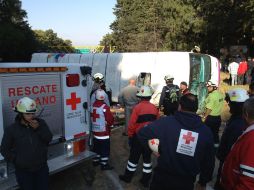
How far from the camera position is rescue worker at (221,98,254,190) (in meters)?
3.03

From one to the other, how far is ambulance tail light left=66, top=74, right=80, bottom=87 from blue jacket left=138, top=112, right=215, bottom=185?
2698 mm

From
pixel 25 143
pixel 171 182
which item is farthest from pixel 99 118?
pixel 171 182

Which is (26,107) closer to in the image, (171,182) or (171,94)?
(171,182)

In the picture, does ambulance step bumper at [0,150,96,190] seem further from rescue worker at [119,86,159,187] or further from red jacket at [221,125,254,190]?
red jacket at [221,125,254,190]

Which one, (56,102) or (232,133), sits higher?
(56,102)

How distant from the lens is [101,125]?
283 inches

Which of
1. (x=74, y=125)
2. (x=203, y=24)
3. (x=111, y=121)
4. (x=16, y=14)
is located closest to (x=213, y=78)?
(x=111, y=121)

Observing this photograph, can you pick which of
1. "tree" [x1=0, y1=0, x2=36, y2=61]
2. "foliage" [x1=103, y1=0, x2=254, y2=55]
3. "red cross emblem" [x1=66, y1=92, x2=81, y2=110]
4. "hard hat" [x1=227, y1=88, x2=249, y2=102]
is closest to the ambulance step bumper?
"red cross emblem" [x1=66, y1=92, x2=81, y2=110]

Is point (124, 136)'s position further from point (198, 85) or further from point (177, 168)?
point (177, 168)

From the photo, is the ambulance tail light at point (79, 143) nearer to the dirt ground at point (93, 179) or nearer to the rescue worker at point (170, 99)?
the dirt ground at point (93, 179)

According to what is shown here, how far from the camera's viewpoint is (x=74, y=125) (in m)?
6.39

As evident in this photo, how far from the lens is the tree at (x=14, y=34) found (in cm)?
5038

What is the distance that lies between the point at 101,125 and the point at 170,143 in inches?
143

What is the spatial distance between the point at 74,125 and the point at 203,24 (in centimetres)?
3114
